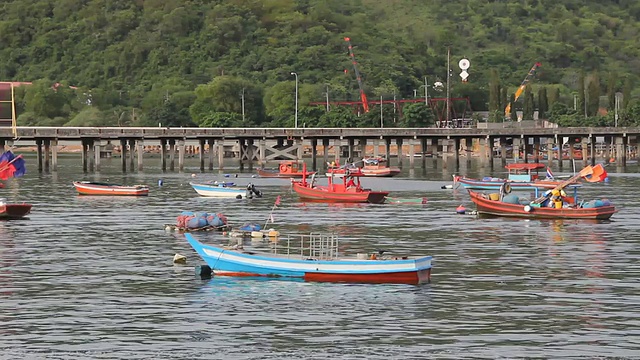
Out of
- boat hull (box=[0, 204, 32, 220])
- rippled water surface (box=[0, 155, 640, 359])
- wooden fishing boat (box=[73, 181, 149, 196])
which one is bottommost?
rippled water surface (box=[0, 155, 640, 359])

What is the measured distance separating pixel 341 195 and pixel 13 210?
1309 inches

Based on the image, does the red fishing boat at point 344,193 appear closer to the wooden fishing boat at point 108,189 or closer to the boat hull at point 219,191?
the boat hull at point 219,191

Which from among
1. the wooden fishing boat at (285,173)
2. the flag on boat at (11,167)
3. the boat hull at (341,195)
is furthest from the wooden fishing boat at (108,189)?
the wooden fishing boat at (285,173)

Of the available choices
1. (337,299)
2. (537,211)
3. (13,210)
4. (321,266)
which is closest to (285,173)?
(13,210)

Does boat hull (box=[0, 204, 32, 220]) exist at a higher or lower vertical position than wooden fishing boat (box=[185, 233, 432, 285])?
higher

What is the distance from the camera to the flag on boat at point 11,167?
4530 inches

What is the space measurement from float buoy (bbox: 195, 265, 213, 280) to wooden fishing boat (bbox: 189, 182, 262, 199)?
212ft

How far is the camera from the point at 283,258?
6875cm

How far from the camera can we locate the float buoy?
A: 70.4 m

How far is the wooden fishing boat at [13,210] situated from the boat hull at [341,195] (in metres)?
31.6

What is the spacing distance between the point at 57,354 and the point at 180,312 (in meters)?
9.11

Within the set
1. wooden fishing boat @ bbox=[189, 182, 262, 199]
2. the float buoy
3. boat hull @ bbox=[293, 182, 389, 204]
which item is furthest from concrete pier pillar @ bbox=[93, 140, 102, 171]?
the float buoy

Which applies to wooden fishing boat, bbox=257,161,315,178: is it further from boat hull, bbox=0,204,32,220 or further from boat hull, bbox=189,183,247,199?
boat hull, bbox=0,204,32,220

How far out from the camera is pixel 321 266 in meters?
67.2
